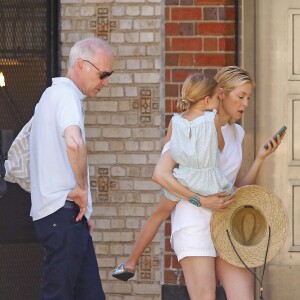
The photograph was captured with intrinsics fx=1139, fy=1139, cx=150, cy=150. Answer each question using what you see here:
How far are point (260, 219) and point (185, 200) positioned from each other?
43 centimetres

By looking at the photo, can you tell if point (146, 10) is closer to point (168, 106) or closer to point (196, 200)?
point (168, 106)

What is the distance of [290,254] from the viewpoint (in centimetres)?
837

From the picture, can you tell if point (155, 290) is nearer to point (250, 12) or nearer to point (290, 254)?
point (290, 254)

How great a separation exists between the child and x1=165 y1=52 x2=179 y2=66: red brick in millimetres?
2024

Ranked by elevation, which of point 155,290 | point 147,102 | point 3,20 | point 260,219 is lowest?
point 155,290

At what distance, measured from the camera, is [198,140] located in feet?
19.5

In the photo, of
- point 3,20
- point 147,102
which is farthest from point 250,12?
point 3,20

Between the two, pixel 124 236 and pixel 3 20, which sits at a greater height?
pixel 3 20

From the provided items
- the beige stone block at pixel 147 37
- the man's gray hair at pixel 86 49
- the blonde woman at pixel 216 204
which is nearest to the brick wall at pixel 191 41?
the beige stone block at pixel 147 37

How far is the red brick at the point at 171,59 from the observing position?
8.06 m

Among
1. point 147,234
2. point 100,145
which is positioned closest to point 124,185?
point 100,145

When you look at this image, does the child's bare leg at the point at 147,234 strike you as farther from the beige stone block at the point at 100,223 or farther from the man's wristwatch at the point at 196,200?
the beige stone block at the point at 100,223

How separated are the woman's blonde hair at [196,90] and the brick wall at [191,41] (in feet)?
6.63

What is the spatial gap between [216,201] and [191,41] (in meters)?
2.34
